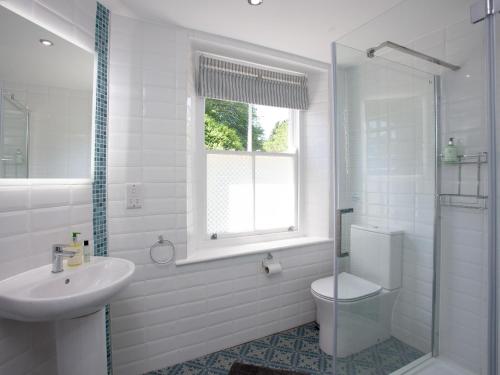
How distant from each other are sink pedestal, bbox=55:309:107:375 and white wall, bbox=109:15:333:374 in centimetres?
47

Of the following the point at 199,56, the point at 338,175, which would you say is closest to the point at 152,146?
the point at 199,56

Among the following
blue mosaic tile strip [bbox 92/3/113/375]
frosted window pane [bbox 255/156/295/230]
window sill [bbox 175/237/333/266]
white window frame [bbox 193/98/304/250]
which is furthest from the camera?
frosted window pane [bbox 255/156/295/230]

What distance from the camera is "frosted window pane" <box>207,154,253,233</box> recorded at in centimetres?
238

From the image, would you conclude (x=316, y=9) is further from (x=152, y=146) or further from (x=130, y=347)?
(x=130, y=347)

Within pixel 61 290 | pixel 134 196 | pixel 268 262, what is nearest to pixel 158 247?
pixel 134 196

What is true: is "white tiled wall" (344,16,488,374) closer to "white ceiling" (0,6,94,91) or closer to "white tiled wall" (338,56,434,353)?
"white tiled wall" (338,56,434,353)

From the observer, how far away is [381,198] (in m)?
1.57

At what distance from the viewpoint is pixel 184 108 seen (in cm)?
192

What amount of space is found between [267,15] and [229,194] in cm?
144

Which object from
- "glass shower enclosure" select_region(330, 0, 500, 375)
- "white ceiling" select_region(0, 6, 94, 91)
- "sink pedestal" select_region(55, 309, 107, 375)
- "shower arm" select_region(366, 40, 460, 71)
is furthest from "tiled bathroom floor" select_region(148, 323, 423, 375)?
"white ceiling" select_region(0, 6, 94, 91)

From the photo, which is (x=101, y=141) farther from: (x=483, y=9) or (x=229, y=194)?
(x=483, y=9)

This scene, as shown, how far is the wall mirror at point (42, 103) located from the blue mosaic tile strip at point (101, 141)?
94 mm

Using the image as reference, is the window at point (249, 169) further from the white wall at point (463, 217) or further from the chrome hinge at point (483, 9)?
the chrome hinge at point (483, 9)

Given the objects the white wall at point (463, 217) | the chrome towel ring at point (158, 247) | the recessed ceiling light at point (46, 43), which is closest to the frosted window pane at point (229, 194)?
the chrome towel ring at point (158, 247)
